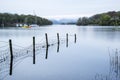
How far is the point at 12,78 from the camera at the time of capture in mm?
13602

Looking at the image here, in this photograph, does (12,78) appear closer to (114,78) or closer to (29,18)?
(114,78)

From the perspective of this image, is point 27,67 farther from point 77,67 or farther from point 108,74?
point 108,74

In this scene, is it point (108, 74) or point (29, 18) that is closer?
point (108, 74)

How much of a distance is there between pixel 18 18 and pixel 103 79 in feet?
407

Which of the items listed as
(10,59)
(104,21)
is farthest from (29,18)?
(10,59)

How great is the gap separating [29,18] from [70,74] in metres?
116

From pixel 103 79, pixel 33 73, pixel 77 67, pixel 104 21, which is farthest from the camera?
pixel 104 21

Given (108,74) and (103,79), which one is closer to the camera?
(103,79)

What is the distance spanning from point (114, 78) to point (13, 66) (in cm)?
806


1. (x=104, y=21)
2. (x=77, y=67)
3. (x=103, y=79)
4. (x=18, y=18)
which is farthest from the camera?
(x=18, y=18)

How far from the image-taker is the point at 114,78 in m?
12.9

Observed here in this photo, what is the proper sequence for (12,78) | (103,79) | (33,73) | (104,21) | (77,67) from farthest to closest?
(104,21) < (77,67) < (33,73) < (12,78) < (103,79)

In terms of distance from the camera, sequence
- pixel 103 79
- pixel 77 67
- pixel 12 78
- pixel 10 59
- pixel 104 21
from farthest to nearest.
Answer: pixel 104 21
pixel 10 59
pixel 77 67
pixel 12 78
pixel 103 79

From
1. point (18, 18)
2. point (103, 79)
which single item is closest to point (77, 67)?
point (103, 79)
